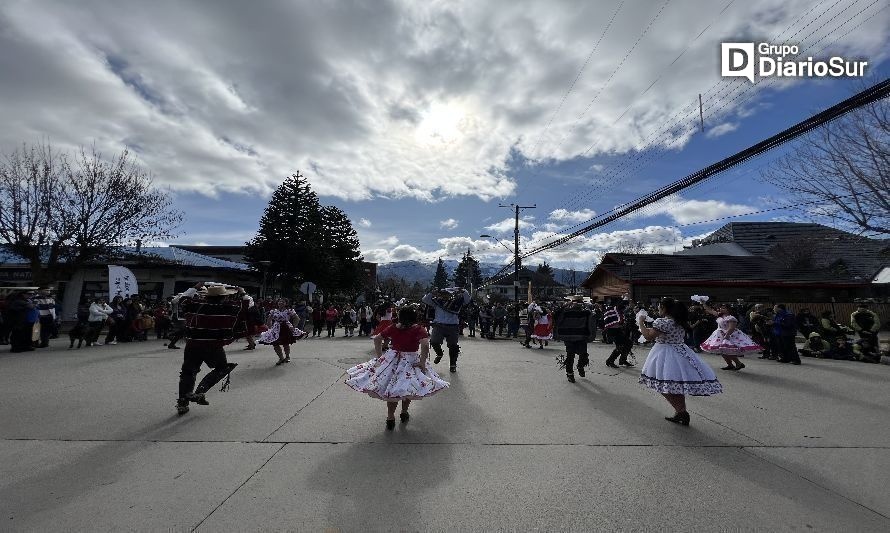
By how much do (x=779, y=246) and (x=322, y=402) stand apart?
55.8 meters

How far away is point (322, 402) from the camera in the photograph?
634 centimetres

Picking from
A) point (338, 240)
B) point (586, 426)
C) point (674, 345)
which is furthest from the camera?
point (338, 240)

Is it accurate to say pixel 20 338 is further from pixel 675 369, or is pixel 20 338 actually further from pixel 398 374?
pixel 675 369

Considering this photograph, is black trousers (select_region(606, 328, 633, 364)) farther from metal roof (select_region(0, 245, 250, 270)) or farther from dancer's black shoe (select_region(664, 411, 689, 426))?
metal roof (select_region(0, 245, 250, 270))

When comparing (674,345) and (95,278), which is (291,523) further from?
(95,278)

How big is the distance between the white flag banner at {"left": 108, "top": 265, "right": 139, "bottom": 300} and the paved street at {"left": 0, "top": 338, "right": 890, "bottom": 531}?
1190 centimetres

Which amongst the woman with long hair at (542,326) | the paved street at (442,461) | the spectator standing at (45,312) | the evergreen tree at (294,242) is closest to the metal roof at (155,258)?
the evergreen tree at (294,242)

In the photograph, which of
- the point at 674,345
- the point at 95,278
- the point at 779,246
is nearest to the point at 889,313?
the point at 779,246

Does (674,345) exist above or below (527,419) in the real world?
above

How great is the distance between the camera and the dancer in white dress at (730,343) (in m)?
10.0

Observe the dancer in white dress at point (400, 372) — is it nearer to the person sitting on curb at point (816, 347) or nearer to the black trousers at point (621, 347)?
the black trousers at point (621, 347)

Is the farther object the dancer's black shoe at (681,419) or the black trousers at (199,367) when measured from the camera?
the black trousers at (199,367)

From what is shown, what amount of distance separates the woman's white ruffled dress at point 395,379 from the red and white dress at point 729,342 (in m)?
7.88

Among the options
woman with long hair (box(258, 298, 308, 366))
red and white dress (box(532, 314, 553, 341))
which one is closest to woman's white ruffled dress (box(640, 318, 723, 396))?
woman with long hair (box(258, 298, 308, 366))
